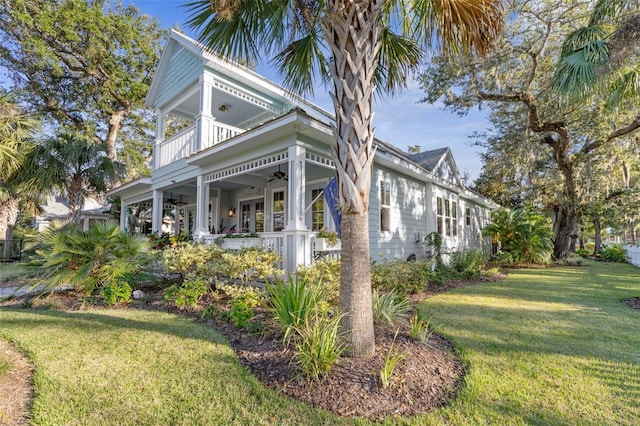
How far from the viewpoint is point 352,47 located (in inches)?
140

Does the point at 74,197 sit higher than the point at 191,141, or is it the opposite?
the point at 191,141

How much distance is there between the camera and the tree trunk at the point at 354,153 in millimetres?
3385

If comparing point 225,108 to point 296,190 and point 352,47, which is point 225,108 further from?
point 352,47

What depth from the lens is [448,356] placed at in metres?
3.78

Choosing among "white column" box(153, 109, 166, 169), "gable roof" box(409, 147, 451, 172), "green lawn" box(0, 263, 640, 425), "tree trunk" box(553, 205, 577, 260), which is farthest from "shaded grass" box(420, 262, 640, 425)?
"white column" box(153, 109, 166, 169)

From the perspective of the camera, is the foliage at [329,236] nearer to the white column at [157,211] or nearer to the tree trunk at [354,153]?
the tree trunk at [354,153]

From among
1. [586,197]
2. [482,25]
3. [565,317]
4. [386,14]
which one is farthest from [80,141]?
[586,197]

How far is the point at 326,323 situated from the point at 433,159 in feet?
35.5

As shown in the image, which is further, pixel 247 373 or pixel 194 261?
pixel 194 261

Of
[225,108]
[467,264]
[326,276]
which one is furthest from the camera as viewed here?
[225,108]

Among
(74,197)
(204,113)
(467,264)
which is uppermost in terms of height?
(204,113)

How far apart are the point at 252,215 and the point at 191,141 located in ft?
11.6

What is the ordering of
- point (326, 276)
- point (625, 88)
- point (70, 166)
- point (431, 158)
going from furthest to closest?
point (431, 158)
point (70, 166)
point (625, 88)
point (326, 276)

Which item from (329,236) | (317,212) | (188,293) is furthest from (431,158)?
(188,293)
